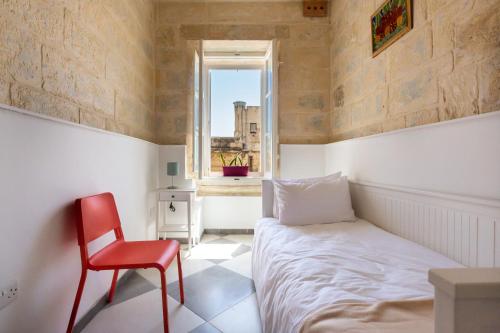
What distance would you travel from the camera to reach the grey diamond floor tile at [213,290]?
1.59 metres

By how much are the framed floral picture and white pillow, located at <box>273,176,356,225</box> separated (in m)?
1.14

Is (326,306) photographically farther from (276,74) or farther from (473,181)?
(276,74)

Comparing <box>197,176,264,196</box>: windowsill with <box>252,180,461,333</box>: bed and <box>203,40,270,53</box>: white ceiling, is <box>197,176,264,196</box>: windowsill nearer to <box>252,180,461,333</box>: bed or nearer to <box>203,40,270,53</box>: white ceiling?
<box>252,180,461,333</box>: bed

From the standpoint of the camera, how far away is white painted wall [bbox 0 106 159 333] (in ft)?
3.20

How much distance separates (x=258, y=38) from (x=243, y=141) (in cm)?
208

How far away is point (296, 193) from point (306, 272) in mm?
911

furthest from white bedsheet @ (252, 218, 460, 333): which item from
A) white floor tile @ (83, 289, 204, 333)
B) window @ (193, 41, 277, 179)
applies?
window @ (193, 41, 277, 179)

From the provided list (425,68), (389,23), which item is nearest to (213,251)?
(425,68)

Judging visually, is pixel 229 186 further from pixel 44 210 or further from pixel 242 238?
pixel 44 210

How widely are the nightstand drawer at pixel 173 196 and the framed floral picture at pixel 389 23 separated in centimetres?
215

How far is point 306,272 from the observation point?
3.48 feet

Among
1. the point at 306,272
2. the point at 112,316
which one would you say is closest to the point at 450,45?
the point at 306,272

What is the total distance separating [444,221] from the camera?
1310 millimetres

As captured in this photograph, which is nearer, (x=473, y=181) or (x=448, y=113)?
(x=473, y=181)
